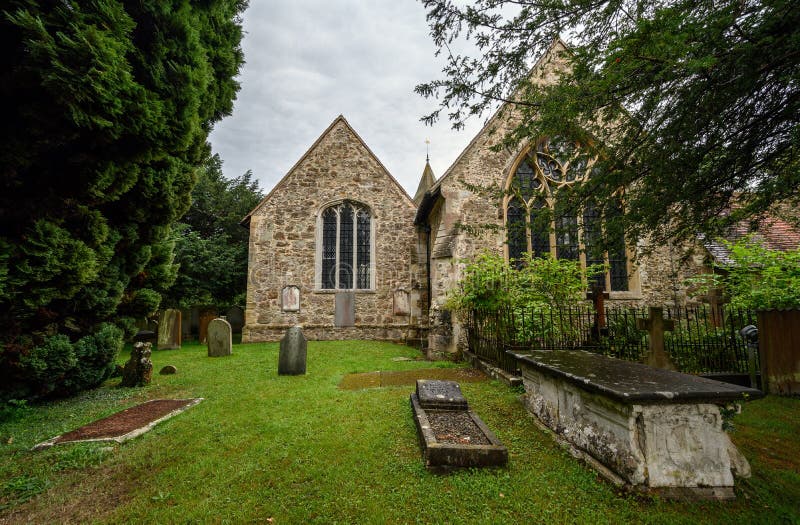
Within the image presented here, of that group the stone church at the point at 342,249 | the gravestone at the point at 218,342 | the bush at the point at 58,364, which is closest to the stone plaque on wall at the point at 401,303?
the stone church at the point at 342,249

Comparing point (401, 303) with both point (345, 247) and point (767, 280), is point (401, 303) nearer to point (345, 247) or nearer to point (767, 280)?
point (345, 247)

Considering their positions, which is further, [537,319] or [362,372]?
[362,372]

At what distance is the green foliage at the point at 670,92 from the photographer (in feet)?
9.44

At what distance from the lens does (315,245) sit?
13797 millimetres

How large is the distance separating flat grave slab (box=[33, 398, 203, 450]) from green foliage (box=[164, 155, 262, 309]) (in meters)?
8.65

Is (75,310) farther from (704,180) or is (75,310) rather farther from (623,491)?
(704,180)

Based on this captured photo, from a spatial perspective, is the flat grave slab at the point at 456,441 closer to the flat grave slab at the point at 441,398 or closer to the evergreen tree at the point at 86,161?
the flat grave slab at the point at 441,398

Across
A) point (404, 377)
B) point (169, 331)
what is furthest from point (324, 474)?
point (169, 331)

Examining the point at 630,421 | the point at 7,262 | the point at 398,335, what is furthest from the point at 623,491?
the point at 398,335

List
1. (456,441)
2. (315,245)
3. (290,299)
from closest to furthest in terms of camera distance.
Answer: (456,441)
(290,299)
(315,245)

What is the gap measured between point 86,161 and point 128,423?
333 centimetres

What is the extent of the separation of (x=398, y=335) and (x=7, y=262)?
1082cm

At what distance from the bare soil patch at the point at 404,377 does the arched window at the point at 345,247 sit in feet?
22.8

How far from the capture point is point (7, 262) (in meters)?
4.05
